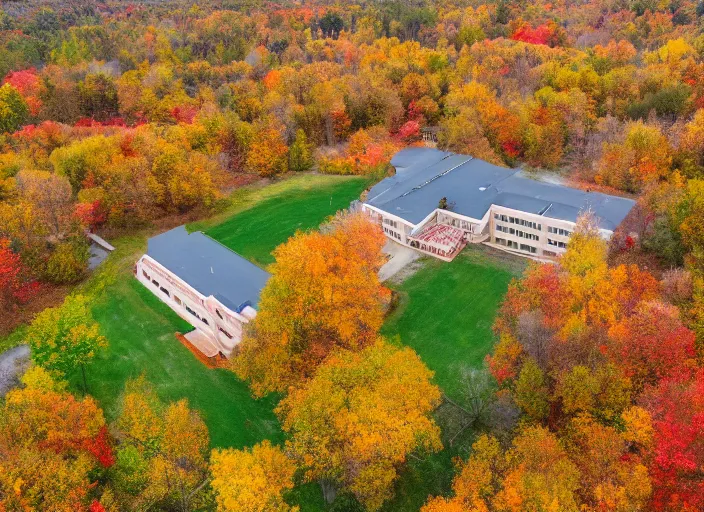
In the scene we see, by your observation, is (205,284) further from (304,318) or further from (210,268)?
(304,318)

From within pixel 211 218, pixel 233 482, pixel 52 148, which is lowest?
pixel 211 218

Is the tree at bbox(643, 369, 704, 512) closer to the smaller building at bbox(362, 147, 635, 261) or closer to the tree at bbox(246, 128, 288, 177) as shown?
the smaller building at bbox(362, 147, 635, 261)

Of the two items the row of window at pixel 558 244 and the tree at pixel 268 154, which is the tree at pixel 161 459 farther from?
the tree at pixel 268 154

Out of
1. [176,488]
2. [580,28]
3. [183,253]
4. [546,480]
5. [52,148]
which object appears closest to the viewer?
[546,480]

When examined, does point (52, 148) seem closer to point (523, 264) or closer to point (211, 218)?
point (211, 218)

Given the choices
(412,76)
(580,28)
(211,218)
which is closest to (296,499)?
(211,218)

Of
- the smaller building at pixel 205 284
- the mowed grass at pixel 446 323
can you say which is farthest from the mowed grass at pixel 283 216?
the mowed grass at pixel 446 323

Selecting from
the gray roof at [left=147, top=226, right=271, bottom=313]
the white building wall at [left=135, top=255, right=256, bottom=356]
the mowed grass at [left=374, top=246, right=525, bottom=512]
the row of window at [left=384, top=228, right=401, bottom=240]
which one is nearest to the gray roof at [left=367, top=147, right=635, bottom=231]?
the row of window at [left=384, top=228, right=401, bottom=240]
